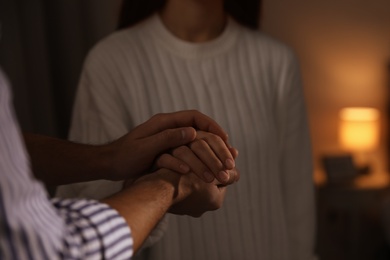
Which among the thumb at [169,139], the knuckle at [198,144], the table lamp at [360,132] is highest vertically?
the thumb at [169,139]

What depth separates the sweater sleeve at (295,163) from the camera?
94cm

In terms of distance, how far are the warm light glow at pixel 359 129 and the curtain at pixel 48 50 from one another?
101 centimetres

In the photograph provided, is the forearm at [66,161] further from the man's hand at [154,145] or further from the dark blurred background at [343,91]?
the dark blurred background at [343,91]

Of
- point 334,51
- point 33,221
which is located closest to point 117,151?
point 33,221

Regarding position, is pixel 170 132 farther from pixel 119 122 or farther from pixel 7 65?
pixel 7 65

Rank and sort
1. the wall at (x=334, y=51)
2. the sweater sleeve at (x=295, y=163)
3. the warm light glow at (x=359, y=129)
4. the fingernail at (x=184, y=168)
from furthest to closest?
1. the warm light glow at (x=359, y=129)
2. the wall at (x=334, y=51)
3. the sweater sleeve at (x=295, y=163)
4. the fingernail at (x=184, y=168)

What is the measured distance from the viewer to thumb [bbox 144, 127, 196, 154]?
64cm

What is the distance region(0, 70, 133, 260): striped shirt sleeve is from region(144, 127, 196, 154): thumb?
8.4 inches

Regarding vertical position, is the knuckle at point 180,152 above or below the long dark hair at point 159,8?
below

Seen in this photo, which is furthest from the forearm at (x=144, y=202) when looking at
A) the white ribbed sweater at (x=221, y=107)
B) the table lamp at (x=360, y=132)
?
the table lamp at (x=360, y=132)

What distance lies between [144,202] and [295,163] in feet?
1.62

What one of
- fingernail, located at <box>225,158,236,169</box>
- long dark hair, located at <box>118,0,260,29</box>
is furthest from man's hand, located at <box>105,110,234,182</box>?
long dark hair, located at <box>118,0,260,29</box>

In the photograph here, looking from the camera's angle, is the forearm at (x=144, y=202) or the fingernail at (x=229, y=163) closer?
the forearm at (x=144, y=202)

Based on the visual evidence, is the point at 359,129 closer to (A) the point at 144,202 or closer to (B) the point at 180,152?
(B) the point at 180,152
